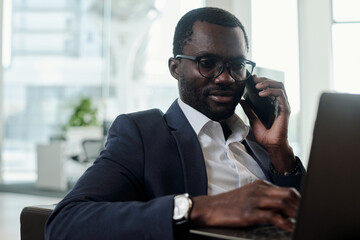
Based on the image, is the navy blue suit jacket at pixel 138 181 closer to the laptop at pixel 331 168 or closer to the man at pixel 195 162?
the man at pixel 195 162

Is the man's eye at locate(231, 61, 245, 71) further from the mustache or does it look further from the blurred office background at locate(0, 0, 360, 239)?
the blurred office background at locate(0, 0, 360, 239)

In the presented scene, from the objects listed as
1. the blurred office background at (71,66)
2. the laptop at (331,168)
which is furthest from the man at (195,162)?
the blurred office background at (71,66)

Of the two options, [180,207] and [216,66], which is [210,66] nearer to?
[216,66]

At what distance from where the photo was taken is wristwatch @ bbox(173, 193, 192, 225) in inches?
39.1

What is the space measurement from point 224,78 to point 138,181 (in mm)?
433

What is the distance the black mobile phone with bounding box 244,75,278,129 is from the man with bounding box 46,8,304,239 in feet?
0.09

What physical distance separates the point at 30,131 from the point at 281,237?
1022cm

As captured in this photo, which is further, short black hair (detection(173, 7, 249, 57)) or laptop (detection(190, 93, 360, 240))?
short black hair (detection(173, 7, 249, 57))

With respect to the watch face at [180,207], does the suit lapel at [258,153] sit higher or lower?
higher

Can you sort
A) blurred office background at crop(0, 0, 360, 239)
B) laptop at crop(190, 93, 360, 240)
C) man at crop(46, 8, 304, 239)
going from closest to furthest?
laptop at crop(190, 93, 360, 240) < man at crop(46, 8, 304, 239) < blurred office background at crop(0, 0, 360, 239)

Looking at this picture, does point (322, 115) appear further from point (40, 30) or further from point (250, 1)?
point (40, 30)

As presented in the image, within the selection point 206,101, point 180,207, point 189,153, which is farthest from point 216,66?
point 180,207

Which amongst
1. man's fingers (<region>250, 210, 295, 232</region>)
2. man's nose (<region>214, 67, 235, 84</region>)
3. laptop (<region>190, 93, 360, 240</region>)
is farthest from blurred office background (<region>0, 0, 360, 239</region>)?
laptop (<region>190, 93, 360, 240</region>)

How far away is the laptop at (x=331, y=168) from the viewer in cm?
73
